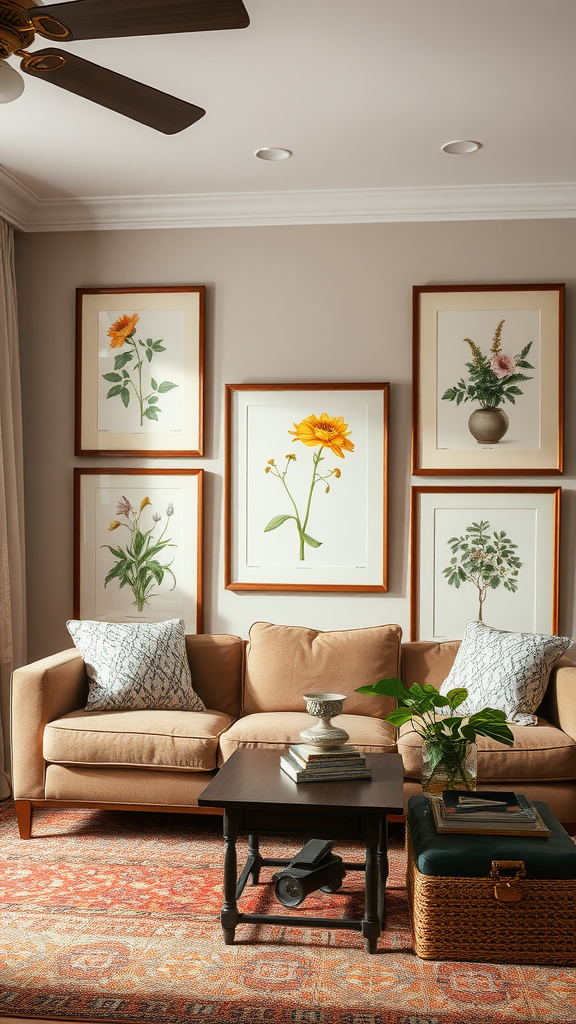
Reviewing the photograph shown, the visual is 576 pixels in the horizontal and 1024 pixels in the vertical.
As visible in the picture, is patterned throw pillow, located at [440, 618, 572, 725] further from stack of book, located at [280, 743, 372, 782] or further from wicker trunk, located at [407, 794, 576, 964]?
wicker trunk, located at [407, 794, 576, 964]

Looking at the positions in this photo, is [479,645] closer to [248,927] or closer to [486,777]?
[486,777]

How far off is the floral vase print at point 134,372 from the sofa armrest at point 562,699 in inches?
88.3

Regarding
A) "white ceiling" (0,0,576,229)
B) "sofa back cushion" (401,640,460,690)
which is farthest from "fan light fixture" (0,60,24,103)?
"sofa back cushion" (401,640,460,690)

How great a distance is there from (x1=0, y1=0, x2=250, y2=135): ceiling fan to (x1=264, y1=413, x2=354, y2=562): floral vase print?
210 centimetres

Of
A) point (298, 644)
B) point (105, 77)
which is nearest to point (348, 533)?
point (298, 644)

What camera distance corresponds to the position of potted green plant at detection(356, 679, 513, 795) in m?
2.58

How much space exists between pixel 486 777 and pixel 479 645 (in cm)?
63

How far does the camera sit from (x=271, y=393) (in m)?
4.23

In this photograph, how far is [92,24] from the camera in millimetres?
2025

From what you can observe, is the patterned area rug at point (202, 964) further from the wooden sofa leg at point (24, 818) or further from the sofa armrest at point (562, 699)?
the sofa armrest at point (562, 699)

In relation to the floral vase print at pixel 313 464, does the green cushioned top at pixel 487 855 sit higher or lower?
lower

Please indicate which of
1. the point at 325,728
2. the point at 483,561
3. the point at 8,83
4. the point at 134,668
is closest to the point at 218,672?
the point at 134,668

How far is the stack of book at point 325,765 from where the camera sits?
8.80 feet

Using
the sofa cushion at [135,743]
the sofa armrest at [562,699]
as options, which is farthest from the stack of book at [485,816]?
the sofa cushion at [135,743]
